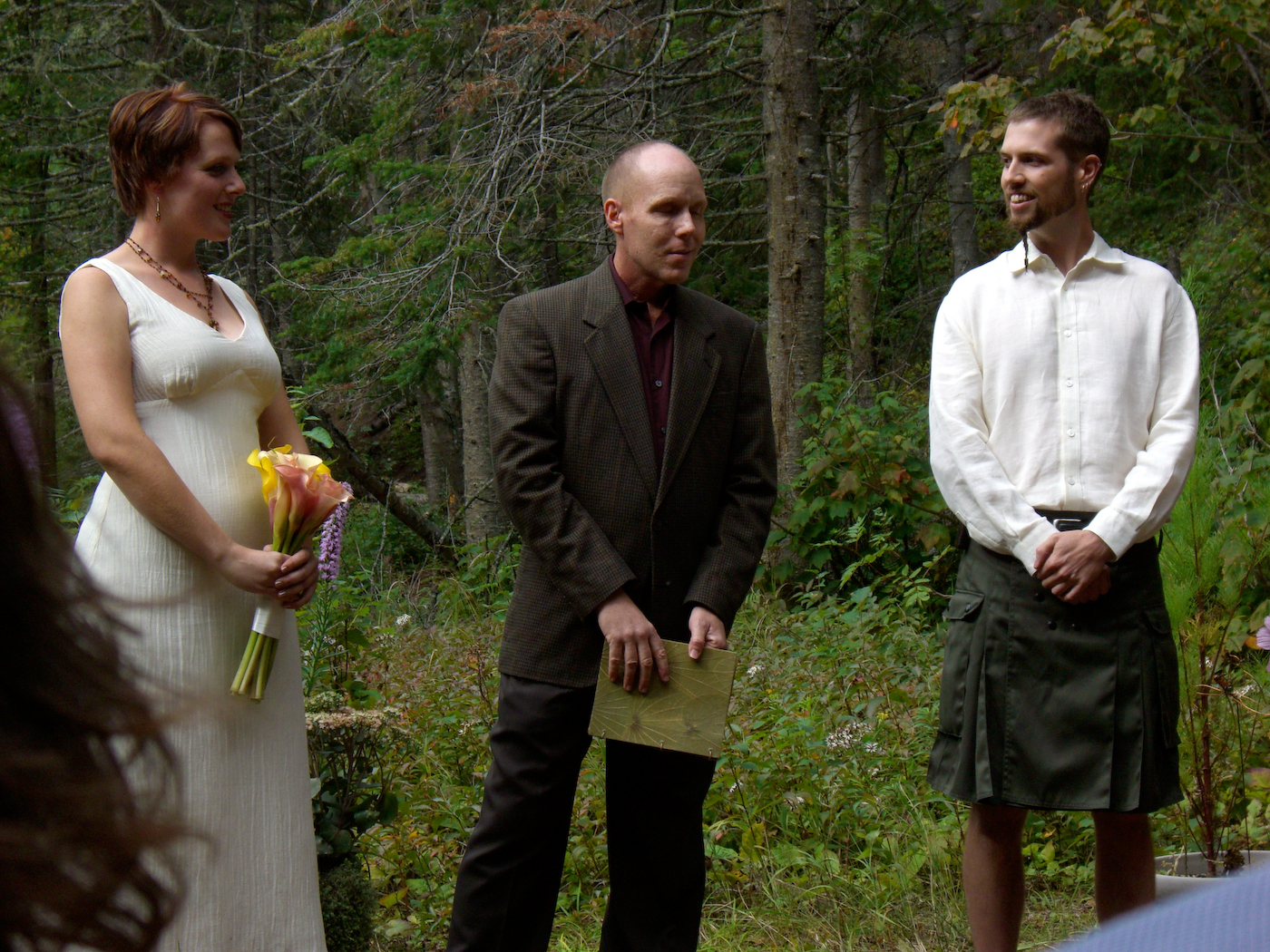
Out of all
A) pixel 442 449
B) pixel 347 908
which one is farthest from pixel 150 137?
pixel 442 449

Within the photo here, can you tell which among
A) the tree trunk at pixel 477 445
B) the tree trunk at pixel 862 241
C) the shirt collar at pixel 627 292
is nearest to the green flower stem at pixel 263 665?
the shirt collar at pixel 627 292

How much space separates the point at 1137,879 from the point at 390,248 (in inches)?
264

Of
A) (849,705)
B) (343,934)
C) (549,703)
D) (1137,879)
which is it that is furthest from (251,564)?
(849,705)

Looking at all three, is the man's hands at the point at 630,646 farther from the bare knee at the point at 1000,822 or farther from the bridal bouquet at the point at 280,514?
the bare knee at the point at 1000,822

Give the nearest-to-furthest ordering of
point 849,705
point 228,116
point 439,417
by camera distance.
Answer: point 228,116 → point 849,705 → point 439,417

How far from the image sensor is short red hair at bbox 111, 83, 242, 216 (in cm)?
272

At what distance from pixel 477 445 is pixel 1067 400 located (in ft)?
28.9

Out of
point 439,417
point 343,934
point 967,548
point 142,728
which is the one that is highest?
point 439,417

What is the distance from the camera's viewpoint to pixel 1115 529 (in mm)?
2818

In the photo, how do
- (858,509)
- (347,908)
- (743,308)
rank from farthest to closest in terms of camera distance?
1. (743,308)
2. (858,509)
3. (347,908)

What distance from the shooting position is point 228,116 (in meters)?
2.84

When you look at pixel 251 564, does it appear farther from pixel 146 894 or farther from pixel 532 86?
pixel 532 86

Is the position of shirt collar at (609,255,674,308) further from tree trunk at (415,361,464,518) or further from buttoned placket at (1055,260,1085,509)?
tree trunk at (415,361,464,518)

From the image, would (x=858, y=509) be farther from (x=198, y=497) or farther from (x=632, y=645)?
(x=198, y=497)
